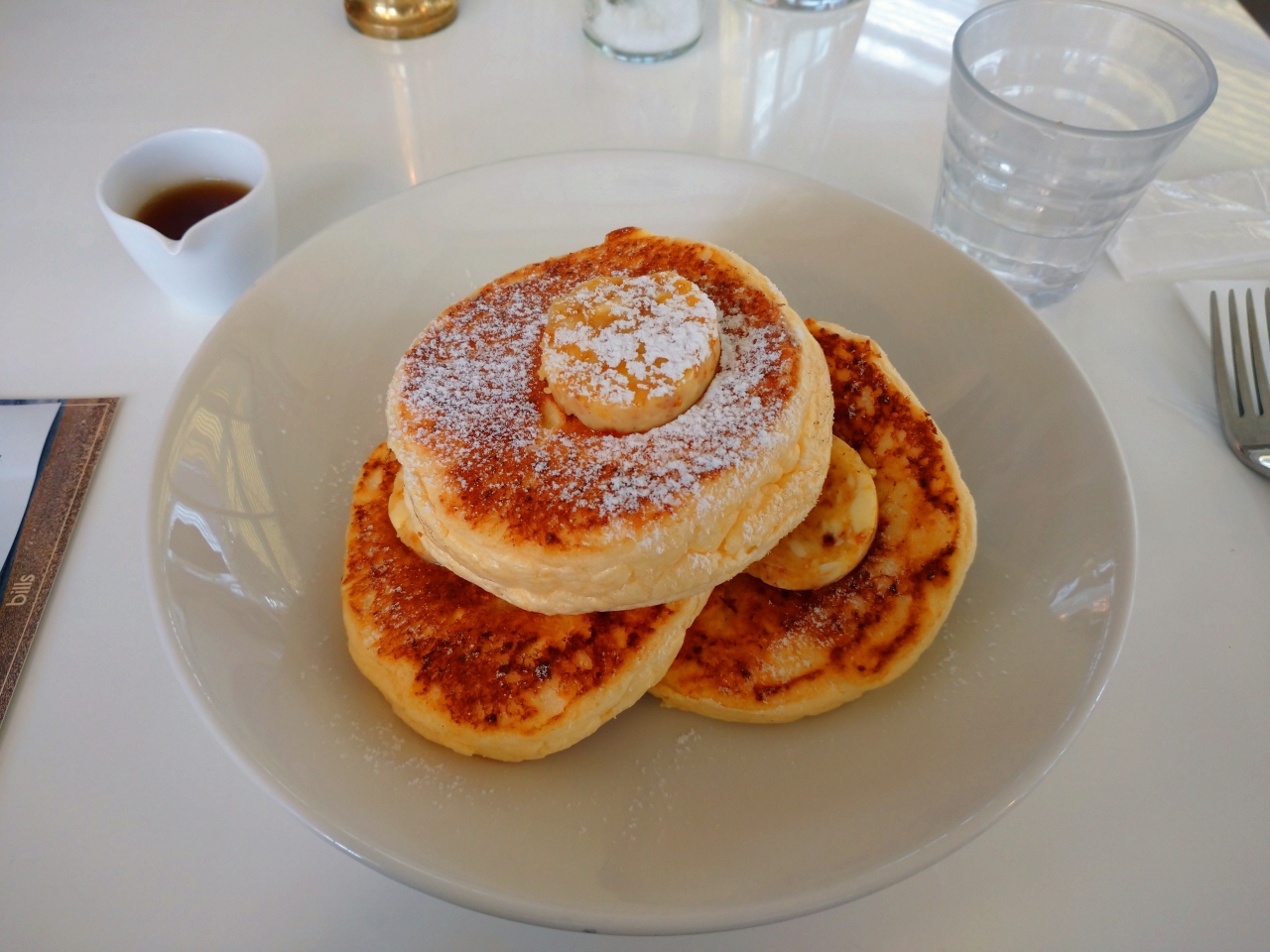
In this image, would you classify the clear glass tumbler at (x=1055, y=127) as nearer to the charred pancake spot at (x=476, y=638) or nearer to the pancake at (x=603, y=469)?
the pancake at (x=603, y=469)

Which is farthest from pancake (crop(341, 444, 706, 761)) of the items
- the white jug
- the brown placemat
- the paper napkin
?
the paper napkin

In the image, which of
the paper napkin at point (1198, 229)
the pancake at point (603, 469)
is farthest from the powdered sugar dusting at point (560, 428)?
the paper napkin at point (1198, 229)

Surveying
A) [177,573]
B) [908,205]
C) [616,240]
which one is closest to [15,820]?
[177,573]

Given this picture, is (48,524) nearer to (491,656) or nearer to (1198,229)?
(491,656)

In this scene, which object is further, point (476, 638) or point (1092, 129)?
point (1092, 129)

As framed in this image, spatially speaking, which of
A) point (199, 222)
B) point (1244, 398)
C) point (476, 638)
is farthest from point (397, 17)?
point (1244, 398)

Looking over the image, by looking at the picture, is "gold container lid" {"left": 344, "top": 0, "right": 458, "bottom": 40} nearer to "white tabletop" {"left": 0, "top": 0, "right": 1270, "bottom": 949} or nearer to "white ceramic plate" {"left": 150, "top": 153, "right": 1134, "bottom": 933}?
"white tabletop" {"left": 0, "top": 0, "right": 1270, "bottom": 949}
